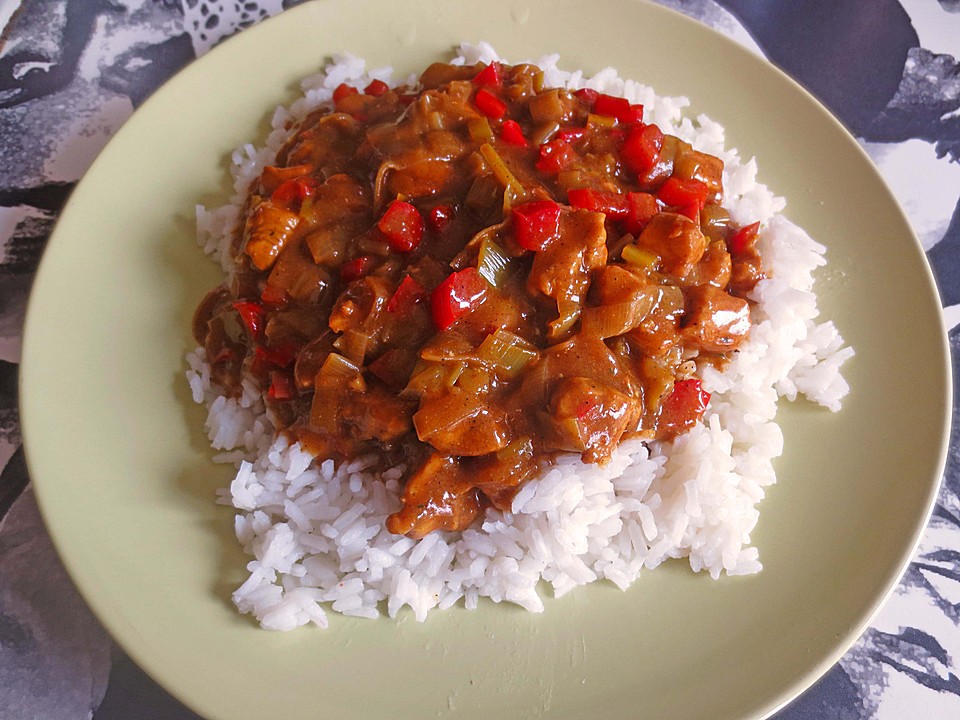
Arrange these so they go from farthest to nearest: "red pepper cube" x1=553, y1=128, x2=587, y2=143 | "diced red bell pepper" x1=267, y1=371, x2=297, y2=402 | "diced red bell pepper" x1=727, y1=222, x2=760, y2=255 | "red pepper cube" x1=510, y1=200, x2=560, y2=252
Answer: "diced red bell pepper" x1=727, y1=222, x2=760, y2=255 < "red pepper cube" x1=553, y1=128, x2=587, y2=143 < "diced red bell pepper" x1=267, y1=371, x2=297, y2=402 < "red pepper cube" x1=510, y1=200, x2=560, y2=252

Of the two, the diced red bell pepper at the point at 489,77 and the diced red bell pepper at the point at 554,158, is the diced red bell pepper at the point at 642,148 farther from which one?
the diced red bell pepper at the point at 489,77

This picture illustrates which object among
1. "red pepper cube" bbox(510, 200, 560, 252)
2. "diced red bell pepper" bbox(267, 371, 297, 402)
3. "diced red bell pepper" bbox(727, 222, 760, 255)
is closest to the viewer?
"red pepper cube" bbox(510, 200, 560, 252)

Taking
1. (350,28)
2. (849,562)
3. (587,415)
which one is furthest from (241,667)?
(350,28)

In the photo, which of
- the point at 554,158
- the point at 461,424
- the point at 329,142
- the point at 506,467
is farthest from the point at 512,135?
the point at 506,467

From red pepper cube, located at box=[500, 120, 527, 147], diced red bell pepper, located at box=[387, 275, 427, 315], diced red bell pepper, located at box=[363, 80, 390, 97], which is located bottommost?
diced red bell pepper, located at box=[387, 275, 427, 315]

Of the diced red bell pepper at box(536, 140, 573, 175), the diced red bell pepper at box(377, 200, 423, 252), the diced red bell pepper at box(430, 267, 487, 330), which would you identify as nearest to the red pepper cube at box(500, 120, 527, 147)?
the diced red bell pepper at box(536, 140, 573, 175)

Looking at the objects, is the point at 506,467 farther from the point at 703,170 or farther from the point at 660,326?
the point at 703,170

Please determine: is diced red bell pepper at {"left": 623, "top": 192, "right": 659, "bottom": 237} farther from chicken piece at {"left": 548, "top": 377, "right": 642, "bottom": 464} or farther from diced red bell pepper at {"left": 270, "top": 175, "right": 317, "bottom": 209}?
diced red bell pepper at {"left": 270, "top": 175, "right": 317, "bottom": 209}
